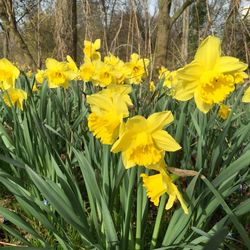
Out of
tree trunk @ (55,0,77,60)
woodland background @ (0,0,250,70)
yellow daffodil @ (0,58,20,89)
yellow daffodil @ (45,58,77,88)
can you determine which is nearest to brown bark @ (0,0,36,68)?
woodland background @ (0,0,250,70)

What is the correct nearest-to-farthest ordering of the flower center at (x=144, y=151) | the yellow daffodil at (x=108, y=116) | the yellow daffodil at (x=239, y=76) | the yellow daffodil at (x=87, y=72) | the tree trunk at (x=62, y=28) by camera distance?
the flower center at (x=144, y=151) < the yellow daffodil at (x=108, y=116) < the yellow daffodil at (x=239, y=76) < the yellow daffodil at (x=87, y=72) < the tree trunk at (x=62, y=28)

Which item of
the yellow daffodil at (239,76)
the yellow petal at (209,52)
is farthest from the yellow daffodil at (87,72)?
the yellow petal at (209,52)

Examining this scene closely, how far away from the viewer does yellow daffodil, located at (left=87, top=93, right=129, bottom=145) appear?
1036 millimetres

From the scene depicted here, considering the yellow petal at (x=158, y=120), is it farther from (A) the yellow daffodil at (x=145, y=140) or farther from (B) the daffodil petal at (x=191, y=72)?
(B) the daffodil petal at (x=191, y=72)

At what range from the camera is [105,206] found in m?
1.08

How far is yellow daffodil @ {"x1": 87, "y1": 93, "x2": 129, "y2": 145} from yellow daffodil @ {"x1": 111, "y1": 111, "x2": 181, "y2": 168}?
66 mm

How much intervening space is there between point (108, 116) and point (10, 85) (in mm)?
973

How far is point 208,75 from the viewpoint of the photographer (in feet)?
3.59

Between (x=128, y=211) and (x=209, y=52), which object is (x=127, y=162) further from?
(x=209, y=52)

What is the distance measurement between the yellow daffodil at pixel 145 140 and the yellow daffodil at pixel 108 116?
0.22 ft

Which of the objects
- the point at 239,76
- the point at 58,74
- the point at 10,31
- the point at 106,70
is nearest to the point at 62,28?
the point at 10,31

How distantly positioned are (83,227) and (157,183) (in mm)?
272

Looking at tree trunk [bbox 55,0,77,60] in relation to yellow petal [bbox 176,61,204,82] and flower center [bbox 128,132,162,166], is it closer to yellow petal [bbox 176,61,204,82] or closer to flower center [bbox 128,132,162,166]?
yellow petal [bbox 176,61,204,82]

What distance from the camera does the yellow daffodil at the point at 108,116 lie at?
1.04 m
